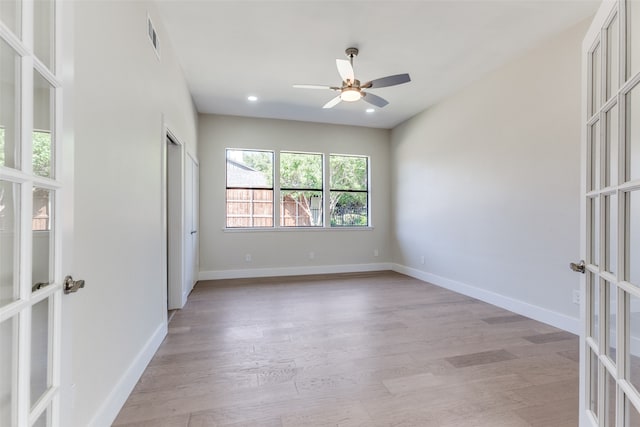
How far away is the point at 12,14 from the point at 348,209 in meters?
5.18

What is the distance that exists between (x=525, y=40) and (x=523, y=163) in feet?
3.92

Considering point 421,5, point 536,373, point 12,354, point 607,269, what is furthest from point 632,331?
point 421,5

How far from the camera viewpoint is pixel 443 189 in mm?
4395

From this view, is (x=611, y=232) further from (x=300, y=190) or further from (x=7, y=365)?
(x=300, y=190)

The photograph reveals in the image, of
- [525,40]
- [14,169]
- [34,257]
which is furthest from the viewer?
[525,40]

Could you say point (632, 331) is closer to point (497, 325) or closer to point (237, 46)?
point (497, 325)

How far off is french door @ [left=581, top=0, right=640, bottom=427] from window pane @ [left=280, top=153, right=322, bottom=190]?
14.3ft

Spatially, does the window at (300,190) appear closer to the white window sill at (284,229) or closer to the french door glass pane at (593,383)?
the white window sill at (284,229)

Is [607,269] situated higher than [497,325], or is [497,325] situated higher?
[607,269]

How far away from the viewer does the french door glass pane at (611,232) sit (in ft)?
3.61

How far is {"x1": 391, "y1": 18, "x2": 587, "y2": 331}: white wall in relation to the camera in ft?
8.98

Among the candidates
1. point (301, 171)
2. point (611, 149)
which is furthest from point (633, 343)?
point (301, 171)

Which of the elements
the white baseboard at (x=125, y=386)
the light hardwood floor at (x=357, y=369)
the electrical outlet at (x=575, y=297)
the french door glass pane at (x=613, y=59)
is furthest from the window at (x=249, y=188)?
the french door glass pane at (x=613, y=59)

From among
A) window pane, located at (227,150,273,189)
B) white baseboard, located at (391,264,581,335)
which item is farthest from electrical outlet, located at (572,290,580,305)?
window pane, located at (227,150,273,189)
